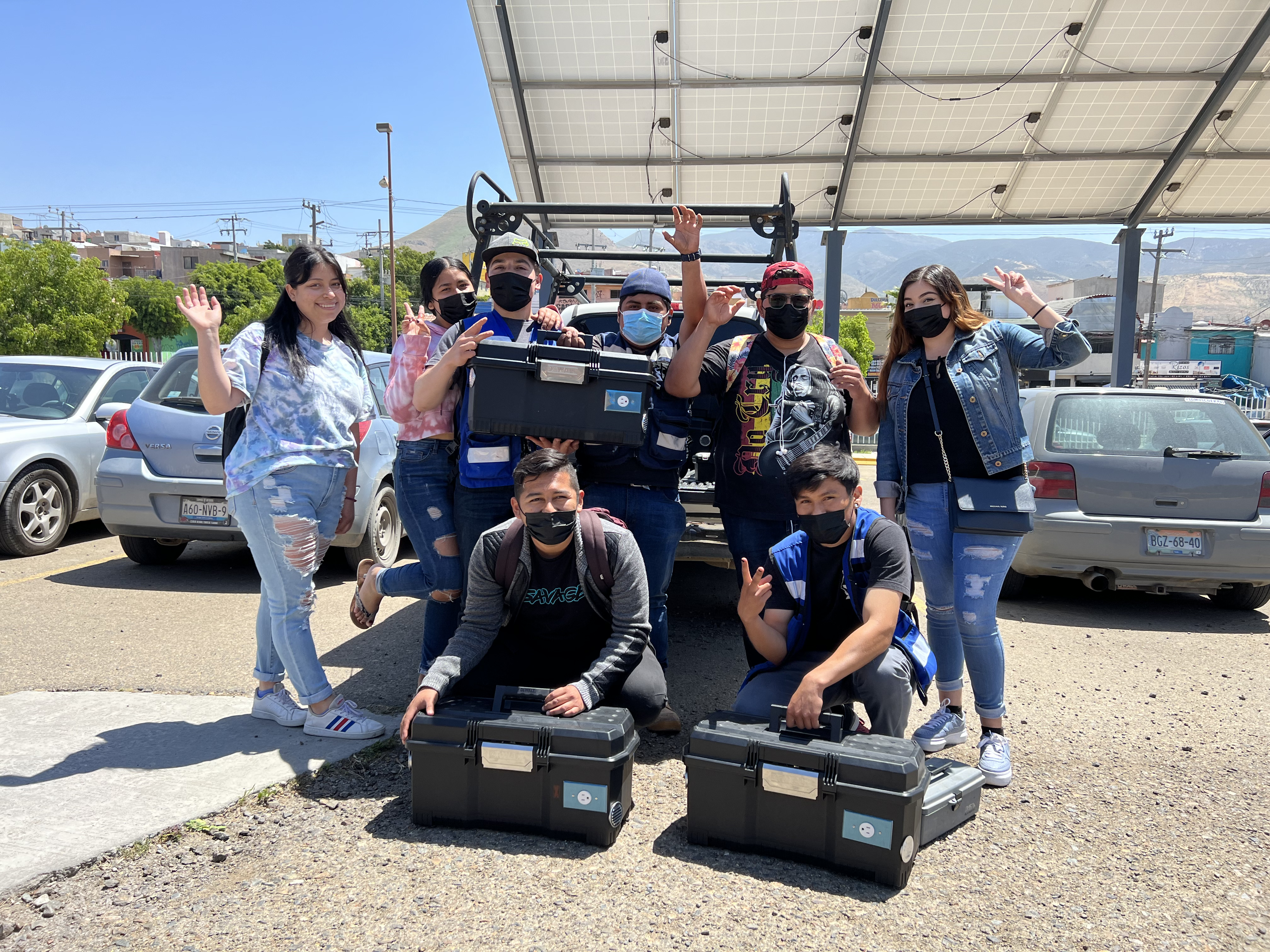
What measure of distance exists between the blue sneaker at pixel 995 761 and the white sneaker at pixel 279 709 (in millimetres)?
2807

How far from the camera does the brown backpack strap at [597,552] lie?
3.27 m

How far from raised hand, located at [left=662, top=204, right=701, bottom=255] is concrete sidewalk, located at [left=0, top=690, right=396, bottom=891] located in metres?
2.41

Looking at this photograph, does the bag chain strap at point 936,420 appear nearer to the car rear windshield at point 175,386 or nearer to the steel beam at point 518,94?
the steel beam at point 518,94

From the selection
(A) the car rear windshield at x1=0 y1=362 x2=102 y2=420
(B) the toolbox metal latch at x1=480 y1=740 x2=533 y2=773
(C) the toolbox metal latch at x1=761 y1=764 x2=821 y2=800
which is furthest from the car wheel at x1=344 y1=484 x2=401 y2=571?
(C) the toolbox metal latch at x1=761 y1=764 x2=821 y2=800

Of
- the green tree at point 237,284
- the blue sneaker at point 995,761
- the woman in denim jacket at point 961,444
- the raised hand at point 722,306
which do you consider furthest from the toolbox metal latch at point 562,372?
the green tree at point 237,284

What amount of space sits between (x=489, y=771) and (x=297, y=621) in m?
1.20

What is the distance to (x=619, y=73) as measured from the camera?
8.75m

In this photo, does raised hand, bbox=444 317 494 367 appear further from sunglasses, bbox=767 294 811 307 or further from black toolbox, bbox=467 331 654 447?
sunglasses, bbox=767 294 811 307

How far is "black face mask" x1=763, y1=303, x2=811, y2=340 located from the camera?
3.72 meters

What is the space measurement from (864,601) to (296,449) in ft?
7.41

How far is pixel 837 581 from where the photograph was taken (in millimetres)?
3383

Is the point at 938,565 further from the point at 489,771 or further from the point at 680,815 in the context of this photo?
the point at 489,771

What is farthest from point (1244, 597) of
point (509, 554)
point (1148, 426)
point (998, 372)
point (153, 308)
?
point (153, 308)

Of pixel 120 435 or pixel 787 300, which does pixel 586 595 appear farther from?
pixel 120 435
